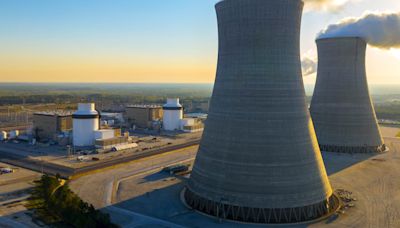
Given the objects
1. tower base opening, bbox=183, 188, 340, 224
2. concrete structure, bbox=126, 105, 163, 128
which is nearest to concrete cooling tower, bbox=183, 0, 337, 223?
tower base opening, bbox=183, 188, 340, 224

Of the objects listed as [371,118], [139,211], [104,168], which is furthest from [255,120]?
[371,118]

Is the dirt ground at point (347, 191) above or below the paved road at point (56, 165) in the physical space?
above

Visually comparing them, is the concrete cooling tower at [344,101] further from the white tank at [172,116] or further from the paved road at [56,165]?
the white tank at [172,116]

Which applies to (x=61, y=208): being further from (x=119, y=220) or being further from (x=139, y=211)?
(x=139, y=211)

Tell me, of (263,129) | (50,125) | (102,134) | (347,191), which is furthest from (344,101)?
(50,125)

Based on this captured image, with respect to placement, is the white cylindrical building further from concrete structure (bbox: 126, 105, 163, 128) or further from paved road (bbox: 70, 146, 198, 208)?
concrete structure (bbox: 126, 105, 163, 128)

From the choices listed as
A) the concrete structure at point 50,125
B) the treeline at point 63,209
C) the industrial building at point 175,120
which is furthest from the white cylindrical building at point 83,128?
the treeline at point 63,209
